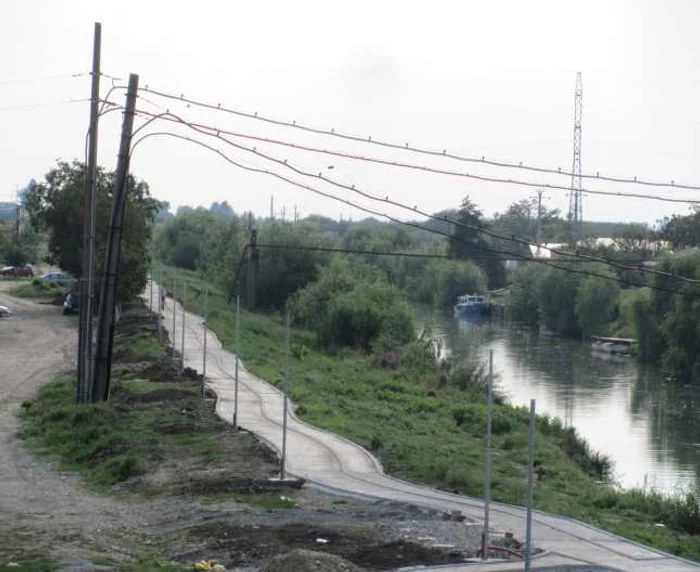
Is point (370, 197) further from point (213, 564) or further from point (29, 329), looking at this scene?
point (29, 329)

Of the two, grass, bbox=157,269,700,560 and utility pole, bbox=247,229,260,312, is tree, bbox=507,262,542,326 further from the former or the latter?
grass, bbox=157,269,700,560

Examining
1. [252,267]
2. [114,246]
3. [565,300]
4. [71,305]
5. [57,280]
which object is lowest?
[71,305]

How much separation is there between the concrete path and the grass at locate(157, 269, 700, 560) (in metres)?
0.64

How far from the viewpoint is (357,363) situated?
2002 inches

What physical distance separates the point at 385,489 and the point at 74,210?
43.2 metres

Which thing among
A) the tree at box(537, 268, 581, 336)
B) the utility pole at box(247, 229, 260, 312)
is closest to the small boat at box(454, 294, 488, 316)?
the tree at box(537, 268, 581, 336)

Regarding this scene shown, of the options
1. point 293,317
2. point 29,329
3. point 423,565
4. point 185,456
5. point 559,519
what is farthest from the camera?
point 293,317

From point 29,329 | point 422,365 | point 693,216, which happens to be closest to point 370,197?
point 422,365

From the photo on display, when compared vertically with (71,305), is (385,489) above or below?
below

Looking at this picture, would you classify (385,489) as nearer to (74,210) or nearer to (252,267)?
(252,267)

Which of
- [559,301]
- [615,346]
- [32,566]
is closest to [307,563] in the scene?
[32,566]

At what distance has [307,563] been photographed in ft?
42.5

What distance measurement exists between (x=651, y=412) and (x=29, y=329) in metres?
28.8

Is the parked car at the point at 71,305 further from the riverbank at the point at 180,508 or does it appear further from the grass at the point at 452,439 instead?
the riverbank at the point at 180,508
